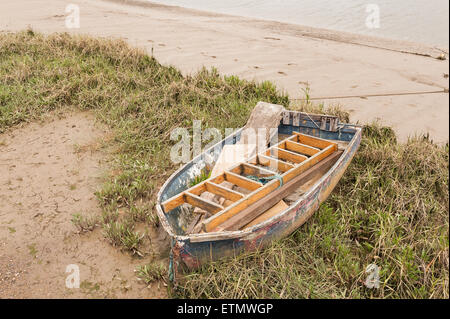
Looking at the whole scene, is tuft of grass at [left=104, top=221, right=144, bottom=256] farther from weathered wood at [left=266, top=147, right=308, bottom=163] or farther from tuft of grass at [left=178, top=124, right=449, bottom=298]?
weathered wood at [left=266, top=147, right=308, bottom=163]

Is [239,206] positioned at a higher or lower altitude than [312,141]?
lower

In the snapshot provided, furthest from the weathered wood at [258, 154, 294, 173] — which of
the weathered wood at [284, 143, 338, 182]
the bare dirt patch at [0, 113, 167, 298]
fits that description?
the bare dirt patch at [0, 113, 167, 298]

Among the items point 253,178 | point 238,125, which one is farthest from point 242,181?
point 238,125

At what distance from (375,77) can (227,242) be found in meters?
7.00

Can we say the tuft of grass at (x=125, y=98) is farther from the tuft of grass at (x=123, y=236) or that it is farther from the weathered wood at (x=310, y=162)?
the weathered wood at (x=310, y=162)

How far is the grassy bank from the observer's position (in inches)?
148

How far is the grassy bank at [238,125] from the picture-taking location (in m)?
3.75

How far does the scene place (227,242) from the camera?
3.60 metres

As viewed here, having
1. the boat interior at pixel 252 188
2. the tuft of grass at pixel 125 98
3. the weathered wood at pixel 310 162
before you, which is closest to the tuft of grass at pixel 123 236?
the tuft of grass at pixel 125 98

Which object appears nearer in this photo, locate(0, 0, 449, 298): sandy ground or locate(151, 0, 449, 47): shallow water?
locate(0, 0, 449, 298): sandy ground

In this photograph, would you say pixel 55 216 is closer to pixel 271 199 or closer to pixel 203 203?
pixel 203 203

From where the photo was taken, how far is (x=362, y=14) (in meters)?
15.5

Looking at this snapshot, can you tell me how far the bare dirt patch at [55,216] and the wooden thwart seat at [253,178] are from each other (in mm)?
860

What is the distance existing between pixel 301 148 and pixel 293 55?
606 centimetres
